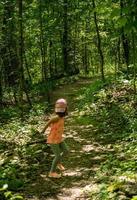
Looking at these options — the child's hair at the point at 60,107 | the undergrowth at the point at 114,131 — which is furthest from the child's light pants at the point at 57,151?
the undergrowth at the point at 114,131

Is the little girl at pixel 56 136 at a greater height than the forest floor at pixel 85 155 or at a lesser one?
greater

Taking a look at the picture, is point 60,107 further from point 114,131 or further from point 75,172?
point 114,131

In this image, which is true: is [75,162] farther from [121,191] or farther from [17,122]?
[17,122]

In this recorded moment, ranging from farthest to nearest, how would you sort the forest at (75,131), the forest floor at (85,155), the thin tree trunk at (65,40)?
the thin tree trunk at (65,40), the forest floor at (85,155), the forest at (75,131)

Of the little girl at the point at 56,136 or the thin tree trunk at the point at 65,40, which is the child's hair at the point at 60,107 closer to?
the little girl at the point at 56,136

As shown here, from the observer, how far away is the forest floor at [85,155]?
857cm

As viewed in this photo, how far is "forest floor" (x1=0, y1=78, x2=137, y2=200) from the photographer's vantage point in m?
8.57

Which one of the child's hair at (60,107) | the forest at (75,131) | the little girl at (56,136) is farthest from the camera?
the little girl at (56,136)

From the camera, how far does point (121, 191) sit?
24.9 ft

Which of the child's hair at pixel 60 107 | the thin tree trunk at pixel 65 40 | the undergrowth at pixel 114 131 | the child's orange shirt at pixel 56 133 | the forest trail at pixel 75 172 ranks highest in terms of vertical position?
the thin tree trunk at pixel 65 40

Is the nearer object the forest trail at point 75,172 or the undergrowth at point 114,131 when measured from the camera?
the undergrowth at point 114,131

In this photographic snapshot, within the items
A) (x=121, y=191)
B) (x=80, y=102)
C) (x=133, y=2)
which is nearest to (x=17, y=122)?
(x=80, y=102)

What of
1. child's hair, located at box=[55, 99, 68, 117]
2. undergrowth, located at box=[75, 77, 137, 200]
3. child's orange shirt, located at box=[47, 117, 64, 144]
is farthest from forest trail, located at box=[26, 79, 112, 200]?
child's hair, located at box=[55, 99, 68, 117]

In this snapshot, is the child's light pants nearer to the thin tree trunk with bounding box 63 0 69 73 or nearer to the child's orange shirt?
the child's orange shirt
